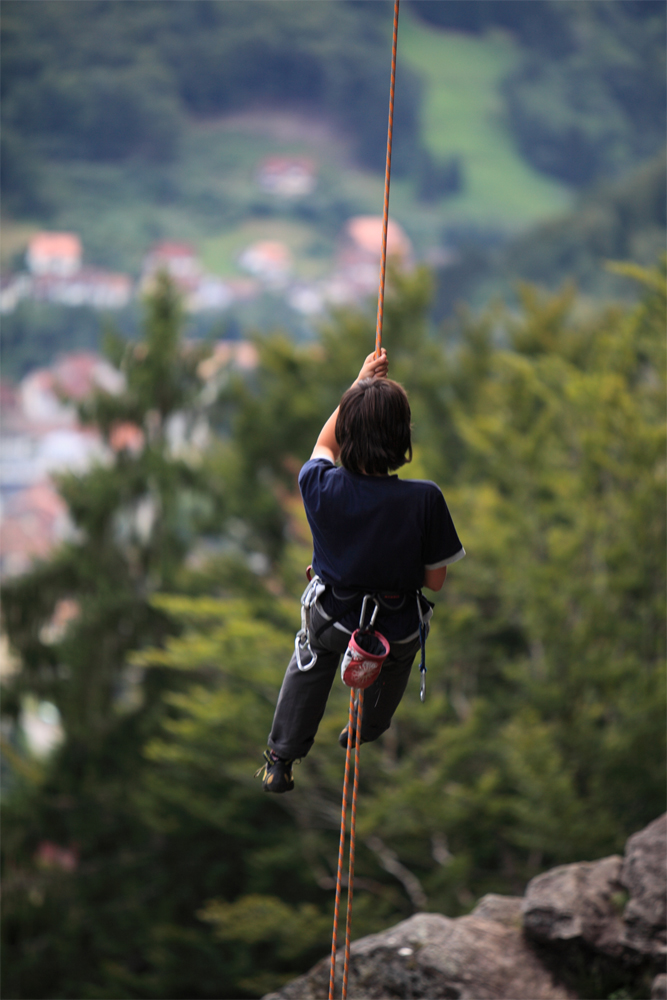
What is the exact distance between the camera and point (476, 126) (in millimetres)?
105500

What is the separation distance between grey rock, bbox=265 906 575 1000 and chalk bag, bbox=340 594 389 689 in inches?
114

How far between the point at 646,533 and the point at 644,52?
98.3 metres

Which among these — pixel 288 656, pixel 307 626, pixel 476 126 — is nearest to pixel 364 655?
pixel 307 626

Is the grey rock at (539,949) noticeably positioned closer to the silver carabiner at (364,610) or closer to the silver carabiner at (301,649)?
the silver carabiner at (301,649)

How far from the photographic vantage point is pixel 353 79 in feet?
326

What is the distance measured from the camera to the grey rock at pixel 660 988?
5207 millimetres

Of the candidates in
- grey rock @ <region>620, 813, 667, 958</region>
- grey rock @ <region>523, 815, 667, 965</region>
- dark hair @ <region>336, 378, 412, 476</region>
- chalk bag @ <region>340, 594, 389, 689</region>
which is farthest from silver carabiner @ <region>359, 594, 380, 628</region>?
grey rock @ <region>620, 813, 667, 958</region>

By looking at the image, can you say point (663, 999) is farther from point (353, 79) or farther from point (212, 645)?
point (353, 79)

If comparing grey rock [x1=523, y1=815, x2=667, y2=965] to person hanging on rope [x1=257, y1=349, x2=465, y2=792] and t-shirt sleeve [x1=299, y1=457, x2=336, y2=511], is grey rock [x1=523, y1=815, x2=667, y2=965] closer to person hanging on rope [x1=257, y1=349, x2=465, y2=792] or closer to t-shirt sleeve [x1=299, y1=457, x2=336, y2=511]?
person hanging on rope [x1=257, y1=349, x2=465, y2=792]

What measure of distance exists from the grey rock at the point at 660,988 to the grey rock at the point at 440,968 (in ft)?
2.28

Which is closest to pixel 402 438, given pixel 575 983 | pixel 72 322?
pixel 575 983

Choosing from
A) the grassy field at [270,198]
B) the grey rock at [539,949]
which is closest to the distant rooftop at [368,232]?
the grassy field at [270,198]

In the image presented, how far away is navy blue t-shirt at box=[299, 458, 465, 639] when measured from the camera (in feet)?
11.4

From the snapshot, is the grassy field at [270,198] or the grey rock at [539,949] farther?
the grassy field at [270,198]
